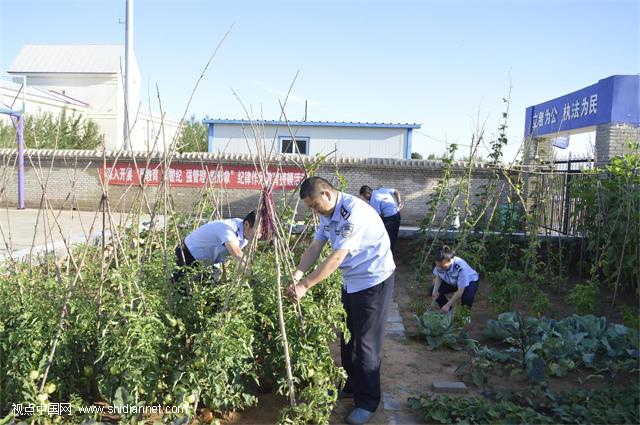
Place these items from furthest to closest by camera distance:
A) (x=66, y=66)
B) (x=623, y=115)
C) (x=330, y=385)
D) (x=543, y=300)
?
(x=66, y=66) < (x=623, y=115) < (x=543, y=300) < (x=330, y=385)

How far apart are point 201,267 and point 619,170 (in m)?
5.62

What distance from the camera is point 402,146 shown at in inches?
770

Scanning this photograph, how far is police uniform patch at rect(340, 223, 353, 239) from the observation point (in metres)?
3.28

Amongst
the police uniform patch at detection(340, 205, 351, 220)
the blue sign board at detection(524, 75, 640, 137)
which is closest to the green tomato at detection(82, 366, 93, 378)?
the police uniform patch at detection(340, 205, 351, 220)

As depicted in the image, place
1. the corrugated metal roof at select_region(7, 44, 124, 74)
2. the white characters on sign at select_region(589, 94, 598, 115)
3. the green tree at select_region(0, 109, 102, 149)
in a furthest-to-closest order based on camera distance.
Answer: the corrugated metal roof at select_region(7, 44, 124, 74), the green tree at select_region(0, 109, 102, 149), the white characters on sign at select_region(589, 94, 598, 115)

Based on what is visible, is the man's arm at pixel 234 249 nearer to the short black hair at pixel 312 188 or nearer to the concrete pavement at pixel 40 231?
the short black hair at pixel 312 188

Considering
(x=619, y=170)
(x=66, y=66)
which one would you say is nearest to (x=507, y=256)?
(x=619, y=170)

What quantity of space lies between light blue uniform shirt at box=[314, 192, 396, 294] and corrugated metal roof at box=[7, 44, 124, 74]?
28.5m

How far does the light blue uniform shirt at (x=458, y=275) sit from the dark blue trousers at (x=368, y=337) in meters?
2.31

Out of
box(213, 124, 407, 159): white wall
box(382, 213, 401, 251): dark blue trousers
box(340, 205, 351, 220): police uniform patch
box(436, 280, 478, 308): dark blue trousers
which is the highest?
box(213, 124, 407, 159): white wall

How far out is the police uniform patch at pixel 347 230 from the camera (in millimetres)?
3283

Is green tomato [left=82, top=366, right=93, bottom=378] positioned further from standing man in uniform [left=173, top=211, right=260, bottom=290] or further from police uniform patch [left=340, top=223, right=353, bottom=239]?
police uniform patch [left=340, top=223, right=353, bottom=239]

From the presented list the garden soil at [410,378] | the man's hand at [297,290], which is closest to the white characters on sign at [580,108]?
the garden soil at [410,378]

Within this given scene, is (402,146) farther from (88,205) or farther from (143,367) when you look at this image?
(143,367)
